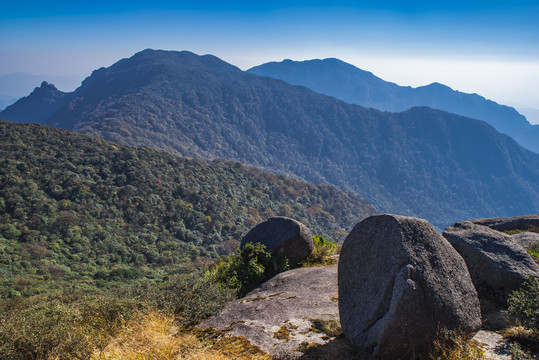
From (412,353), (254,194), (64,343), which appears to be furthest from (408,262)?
(254,194)

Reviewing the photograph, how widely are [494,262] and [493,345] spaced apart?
7.36ft

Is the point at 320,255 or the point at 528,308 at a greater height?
the point at 528,308

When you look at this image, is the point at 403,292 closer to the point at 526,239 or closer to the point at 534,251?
the point at 534,251

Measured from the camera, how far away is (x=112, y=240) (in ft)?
146

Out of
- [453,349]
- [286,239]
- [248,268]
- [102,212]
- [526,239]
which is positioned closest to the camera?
[453,349]

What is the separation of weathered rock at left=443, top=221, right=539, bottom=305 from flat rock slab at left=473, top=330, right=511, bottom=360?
153 cm

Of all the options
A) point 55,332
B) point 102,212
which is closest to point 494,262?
point 55,332

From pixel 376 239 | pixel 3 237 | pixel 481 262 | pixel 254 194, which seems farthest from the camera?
pixel 254 194

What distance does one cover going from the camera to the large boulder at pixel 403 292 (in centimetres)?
460

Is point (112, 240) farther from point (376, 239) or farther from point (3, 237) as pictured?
point (376, 239)

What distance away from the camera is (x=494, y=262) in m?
6.71

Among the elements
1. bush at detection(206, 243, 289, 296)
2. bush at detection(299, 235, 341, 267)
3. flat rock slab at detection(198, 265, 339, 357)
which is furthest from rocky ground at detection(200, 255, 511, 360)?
bush at detection(299, 235, 341, 267)

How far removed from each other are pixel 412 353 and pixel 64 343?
5095 mm

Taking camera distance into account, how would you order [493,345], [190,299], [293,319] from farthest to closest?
1. [190,299]
2. [293,319]
3. [493,345]
